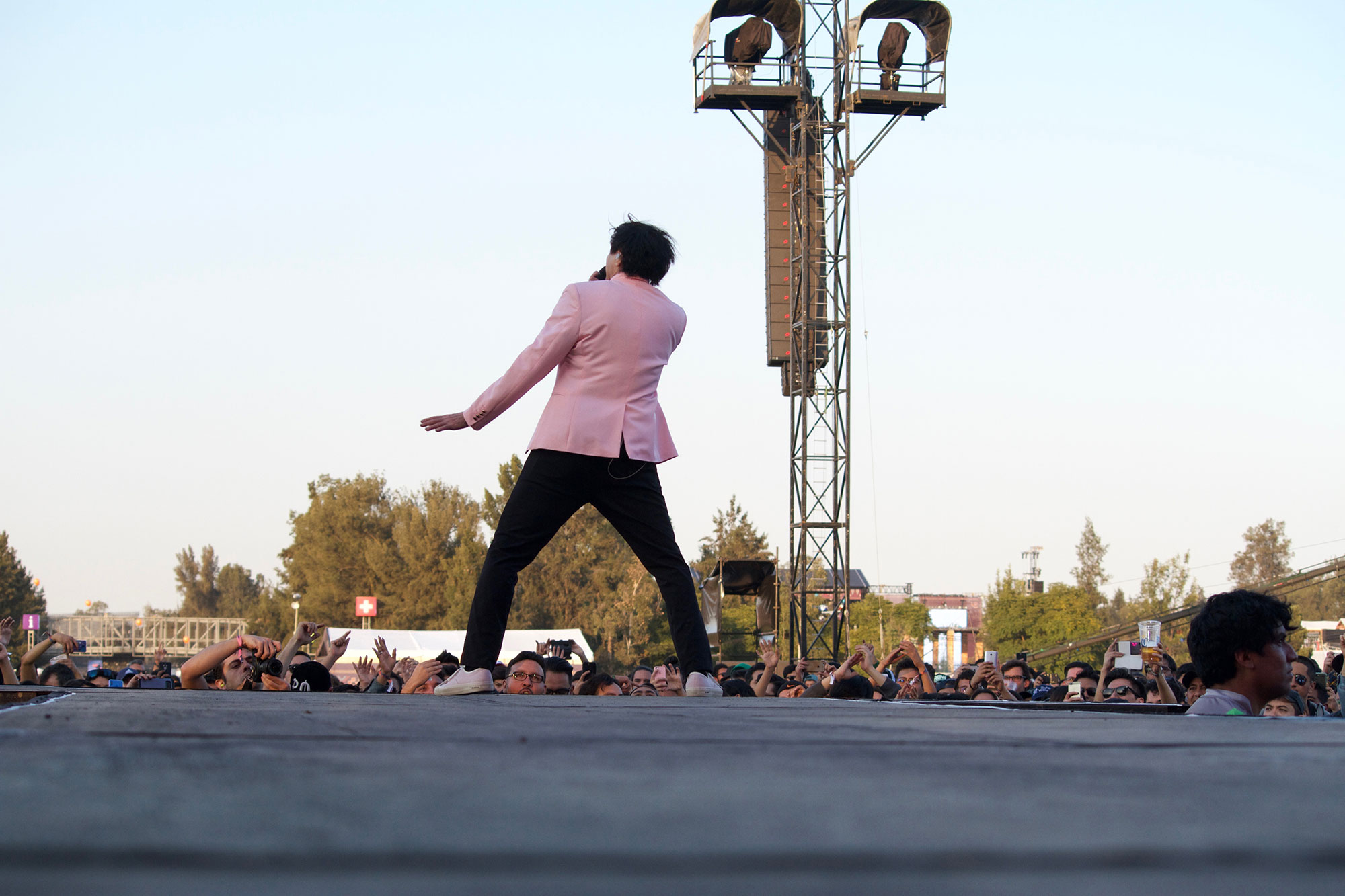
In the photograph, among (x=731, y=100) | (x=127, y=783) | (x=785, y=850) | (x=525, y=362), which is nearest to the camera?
(x=785, y=850)

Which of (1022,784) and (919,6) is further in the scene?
(919,6)

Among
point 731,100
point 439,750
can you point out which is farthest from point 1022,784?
point 731,100

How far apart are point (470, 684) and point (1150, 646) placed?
919cm

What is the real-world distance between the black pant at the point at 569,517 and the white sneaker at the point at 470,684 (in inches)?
3.3

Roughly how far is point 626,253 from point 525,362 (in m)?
0.57

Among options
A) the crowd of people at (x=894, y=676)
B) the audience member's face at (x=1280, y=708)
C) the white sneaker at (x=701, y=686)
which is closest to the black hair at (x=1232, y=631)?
the crowd of people at (x=894, y=676)

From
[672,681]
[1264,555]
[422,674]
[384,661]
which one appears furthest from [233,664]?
[1264,555]

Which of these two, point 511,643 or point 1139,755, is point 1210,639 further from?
point 511,643

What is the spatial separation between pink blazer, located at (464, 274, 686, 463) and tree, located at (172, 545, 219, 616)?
10570 centimetres

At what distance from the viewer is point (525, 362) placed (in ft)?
13.6

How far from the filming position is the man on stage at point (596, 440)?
163 inches

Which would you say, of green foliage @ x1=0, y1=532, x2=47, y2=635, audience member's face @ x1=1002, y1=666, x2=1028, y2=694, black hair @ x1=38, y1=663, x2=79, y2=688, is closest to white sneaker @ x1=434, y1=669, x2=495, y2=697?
black hair @ x1=38, y1=663, x2=79, y2=688

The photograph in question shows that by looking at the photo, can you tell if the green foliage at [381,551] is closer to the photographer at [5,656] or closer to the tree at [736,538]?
the tree at [736,538]

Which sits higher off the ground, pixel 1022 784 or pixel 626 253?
pixel 626 253
